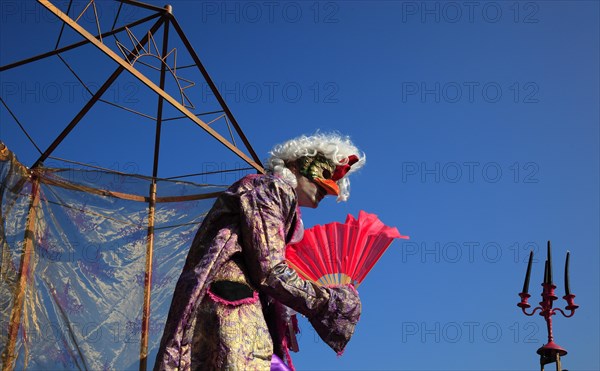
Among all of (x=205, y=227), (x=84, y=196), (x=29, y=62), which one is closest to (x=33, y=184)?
(x=84, y=196)

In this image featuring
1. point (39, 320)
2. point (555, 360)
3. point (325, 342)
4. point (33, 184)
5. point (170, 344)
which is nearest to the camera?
point (170, 344)

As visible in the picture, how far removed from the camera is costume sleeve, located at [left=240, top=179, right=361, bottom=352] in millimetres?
3076

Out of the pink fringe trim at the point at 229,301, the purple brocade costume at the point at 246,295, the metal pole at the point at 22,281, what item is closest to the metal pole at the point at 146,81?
the metal pole at the point at 22,281

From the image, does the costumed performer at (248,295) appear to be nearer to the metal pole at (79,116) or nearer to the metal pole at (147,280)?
the metal pole at (147,280)

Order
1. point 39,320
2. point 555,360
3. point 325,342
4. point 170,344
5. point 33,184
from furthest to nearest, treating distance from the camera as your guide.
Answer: point 33,184 < point 39,320 < point 555,360 < point 325,342 < point 170,344

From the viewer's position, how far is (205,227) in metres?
3.25

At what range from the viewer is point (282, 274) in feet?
10.1

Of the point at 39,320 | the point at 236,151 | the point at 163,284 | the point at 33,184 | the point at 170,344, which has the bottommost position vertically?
the point at 170,344

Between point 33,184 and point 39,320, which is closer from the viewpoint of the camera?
point 39,320

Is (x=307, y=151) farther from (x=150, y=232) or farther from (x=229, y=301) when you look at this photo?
(x=150, y=232)

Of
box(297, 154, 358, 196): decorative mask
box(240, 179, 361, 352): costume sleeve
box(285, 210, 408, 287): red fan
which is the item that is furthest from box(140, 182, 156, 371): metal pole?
box(240, 179, 361, 352): costume sleeve

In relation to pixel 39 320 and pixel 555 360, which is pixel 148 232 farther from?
pixel 555 360

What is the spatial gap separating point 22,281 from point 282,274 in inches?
134

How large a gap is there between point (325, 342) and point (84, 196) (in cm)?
384
